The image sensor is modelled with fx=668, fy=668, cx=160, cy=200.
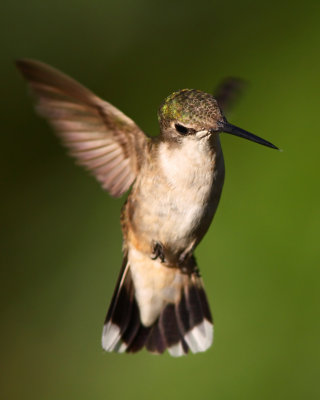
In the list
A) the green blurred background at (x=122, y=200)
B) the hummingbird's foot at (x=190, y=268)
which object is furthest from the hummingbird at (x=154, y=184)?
the green blurred background at (x=122, y=200)

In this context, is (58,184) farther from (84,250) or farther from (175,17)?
(175,17)

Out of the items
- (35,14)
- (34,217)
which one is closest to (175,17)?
(35,14)

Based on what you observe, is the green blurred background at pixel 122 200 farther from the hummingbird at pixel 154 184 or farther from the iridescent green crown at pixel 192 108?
the iridescent green crown at pixel 192 108

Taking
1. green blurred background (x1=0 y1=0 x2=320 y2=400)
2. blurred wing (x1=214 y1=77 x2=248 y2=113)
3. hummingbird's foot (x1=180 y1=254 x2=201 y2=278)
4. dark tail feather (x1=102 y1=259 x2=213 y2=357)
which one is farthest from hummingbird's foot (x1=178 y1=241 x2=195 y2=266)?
green blurred background (x1=0 y1=0 x2=320 y2=400)

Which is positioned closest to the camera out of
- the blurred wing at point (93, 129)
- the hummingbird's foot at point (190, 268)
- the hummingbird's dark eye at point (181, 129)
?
the hummingbird's dark eye at point (181, 129)

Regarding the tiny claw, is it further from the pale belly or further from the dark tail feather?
the dark tail feather
